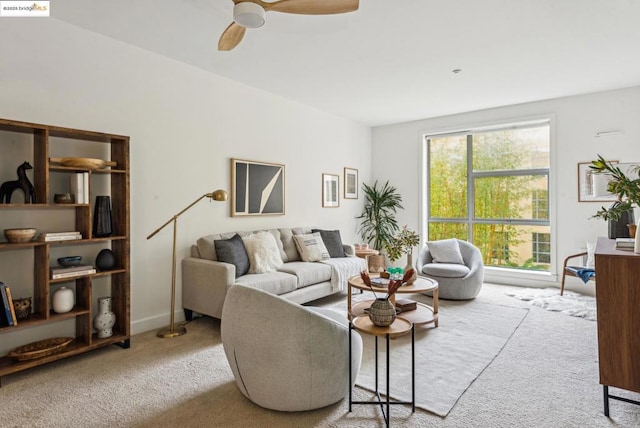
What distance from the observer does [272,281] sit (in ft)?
12.0

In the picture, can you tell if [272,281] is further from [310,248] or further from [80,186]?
[80,186]

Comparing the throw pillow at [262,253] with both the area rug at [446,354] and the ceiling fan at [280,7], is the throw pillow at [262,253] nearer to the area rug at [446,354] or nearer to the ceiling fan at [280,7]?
the area rug at [446,354]

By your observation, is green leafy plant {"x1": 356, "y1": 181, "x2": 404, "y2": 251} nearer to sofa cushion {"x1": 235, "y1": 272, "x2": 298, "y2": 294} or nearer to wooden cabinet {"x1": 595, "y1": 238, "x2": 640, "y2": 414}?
sofa cushion {"x1": 235, "y1": 272, "x2": 298, "y2": 294}

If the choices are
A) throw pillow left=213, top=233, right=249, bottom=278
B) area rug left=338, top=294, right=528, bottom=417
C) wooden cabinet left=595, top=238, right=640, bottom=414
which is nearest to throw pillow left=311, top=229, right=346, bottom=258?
throw pillow left=213, top=233, right=249, bottom=278

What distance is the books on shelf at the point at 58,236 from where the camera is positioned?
8.83 ft

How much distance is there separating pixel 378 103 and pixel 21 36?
→ 409cm

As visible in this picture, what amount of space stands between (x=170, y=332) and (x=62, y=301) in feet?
3.16

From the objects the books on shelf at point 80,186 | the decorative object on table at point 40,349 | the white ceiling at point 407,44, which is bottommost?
the decorative object on table at point 40,349

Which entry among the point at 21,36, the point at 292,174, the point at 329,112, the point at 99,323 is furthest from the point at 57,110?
the point at 329,112

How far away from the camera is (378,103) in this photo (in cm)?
538

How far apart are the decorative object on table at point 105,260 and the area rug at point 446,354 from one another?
7.34ft

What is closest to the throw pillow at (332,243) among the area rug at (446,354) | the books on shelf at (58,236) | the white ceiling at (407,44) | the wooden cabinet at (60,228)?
the area rug at (446,354)

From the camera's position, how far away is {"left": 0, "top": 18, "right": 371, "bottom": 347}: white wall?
289cm

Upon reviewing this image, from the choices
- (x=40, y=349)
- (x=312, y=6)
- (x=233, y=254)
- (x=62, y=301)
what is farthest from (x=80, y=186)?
(x=312, y=6)
